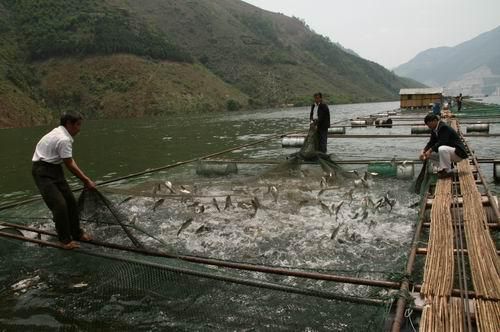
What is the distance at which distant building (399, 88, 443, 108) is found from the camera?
5025 cm

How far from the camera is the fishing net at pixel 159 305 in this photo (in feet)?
17.7

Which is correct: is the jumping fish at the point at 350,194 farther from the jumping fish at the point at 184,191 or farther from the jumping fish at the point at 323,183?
the jumping fish at the point at 184,191

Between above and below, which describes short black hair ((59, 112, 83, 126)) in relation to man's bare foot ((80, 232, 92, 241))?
above

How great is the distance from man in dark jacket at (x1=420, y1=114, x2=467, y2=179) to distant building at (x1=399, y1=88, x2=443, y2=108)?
43892 mm

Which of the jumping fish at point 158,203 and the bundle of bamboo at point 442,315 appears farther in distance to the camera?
the jumping fish at point 158,203

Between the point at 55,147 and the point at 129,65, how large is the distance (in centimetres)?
8035

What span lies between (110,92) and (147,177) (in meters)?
62.8

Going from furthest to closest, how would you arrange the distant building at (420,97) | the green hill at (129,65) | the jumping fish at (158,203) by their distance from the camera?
1. the green hill at (129,65)
2. the distant building at (420,97)
3. the jumping fish at (158,203)

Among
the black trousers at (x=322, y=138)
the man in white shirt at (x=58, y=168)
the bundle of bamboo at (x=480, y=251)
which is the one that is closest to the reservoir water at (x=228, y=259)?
the man in white shirt at (x=58, y=168)

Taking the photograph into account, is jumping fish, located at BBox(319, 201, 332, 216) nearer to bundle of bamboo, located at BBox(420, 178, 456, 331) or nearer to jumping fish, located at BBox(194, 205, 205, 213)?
bundle of bamboo, located at BBox(420, 178, 456, 331)

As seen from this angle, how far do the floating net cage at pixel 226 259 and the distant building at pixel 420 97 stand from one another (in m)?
43.3

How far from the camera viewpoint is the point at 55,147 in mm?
6438

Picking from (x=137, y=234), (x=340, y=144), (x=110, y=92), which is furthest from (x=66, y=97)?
(x=137, y=234)

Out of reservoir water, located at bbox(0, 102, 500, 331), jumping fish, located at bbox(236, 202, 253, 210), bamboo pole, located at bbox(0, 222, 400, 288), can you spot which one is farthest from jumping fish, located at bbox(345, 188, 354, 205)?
bamboo pole, located at bbox(0, 222, 400, 288)
